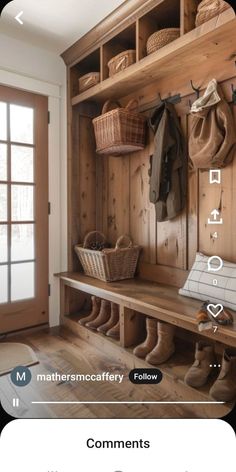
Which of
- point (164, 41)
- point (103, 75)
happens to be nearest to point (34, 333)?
point (103, 75)

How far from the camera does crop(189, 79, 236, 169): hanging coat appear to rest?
99 centimetres

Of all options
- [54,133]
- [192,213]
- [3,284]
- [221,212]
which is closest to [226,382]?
[221,212]

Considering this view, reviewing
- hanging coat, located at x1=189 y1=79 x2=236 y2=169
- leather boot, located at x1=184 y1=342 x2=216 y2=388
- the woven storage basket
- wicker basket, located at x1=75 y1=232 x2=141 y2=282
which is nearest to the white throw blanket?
hanging coat, located at x1=189 y1=79 x2=236 y2=169

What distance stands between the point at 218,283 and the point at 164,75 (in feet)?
3.14

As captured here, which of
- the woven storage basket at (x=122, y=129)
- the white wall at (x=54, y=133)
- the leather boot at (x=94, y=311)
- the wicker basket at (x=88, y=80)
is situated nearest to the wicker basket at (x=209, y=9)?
the woven storage basket at (x=122, y=129)

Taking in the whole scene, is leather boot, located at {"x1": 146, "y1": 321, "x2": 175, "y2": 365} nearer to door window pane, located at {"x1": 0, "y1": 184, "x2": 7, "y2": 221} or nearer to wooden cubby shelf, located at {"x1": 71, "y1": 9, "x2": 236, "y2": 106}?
door window pane, located at {"x1": 0, "y1": 184, "x2": 7, "y2": 221}

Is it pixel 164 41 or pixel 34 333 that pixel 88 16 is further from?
pixel 34 333

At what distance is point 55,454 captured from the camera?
1.72 feet

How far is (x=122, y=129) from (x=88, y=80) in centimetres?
39

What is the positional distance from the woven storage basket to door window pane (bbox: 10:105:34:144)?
13.8 inches

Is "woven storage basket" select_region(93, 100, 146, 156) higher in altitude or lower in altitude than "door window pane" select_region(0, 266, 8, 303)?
higher

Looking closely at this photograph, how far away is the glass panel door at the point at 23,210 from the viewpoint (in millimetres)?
1384

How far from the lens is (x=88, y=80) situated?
4.91 ft

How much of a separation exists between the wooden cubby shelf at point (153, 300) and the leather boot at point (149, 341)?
0.18ft
